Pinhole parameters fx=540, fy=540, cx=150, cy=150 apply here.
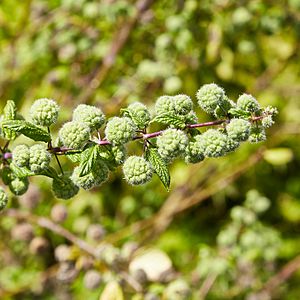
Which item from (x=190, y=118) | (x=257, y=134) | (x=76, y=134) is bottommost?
(x=257, y=134)

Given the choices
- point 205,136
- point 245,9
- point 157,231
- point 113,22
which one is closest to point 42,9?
point 113,22

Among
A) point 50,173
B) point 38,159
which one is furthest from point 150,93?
point 38,159

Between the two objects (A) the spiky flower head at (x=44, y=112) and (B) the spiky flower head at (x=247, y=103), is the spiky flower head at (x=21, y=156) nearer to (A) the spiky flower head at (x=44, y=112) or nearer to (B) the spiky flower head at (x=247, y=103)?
(A) the spiky flower head at (x=44, y=112)

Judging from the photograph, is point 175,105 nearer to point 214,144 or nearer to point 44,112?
point 214,144

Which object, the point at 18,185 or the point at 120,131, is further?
the point at 18,185

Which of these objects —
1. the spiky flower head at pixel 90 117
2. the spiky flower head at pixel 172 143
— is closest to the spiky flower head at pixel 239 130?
the spiky flower head at pixel 172 143

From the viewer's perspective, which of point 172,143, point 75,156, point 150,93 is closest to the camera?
point 172,143

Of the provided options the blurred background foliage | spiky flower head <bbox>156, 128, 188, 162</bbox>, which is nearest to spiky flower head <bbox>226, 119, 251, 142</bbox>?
spiky flower head <bbox>156, 128, 188, 162</bbox>
